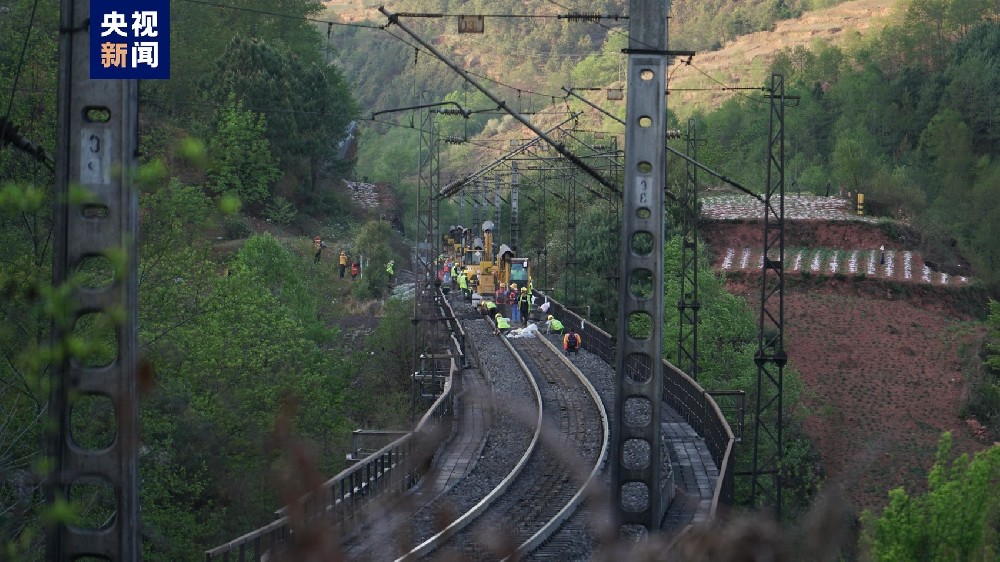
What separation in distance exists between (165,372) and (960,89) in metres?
69.8

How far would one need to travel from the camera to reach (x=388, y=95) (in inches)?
6978

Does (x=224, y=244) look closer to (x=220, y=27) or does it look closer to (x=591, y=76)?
(x=220, y=27)

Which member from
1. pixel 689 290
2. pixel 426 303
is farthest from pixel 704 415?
pixel 689 290

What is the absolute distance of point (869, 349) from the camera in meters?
48.4

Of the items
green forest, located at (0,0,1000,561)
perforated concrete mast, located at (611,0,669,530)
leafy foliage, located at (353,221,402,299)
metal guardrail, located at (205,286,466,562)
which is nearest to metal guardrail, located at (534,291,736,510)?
perforated concrete mast, located at (611,0,669,530)

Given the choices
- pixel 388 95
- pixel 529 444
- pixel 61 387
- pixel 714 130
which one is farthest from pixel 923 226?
pixel 388 95

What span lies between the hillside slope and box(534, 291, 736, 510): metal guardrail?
223 cm

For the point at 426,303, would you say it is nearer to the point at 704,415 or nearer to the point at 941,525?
the point at 704,415

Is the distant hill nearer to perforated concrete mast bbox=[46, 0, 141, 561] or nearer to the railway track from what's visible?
the railway track

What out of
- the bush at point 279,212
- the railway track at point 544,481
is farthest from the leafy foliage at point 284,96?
the railway track at point 544,481

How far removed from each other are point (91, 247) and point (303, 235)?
54.7 meters

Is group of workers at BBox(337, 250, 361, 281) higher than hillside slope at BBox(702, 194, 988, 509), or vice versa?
group of workers at BBox(337, 250, 361, 281)

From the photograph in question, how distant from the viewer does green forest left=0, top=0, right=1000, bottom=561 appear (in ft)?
39.7

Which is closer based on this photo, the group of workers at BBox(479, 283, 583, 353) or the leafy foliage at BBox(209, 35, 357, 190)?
the group of workers at BBox(479, 283, 583, 353)
